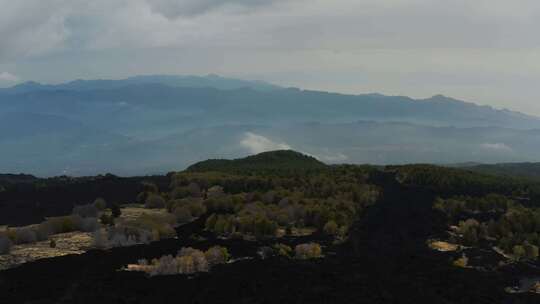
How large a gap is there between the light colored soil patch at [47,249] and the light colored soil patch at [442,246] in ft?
88.4

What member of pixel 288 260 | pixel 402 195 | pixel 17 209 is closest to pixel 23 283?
pixel 288 260

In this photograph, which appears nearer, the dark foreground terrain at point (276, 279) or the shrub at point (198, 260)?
the dark foreground terrain at point (276, 279)

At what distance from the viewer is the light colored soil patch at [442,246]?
149ft

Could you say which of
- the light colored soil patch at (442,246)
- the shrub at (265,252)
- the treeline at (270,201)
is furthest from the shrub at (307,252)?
the light colored soil patch at (442,246)

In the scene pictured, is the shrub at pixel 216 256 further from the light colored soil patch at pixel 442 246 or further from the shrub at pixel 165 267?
the light colored soil patch at pixel 442 246

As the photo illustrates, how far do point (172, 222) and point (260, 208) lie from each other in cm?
899

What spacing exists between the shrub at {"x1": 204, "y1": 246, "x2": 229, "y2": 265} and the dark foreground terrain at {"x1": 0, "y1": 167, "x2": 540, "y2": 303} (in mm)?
1284

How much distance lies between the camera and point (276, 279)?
3434 cm

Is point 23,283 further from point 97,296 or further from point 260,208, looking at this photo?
point 260,208

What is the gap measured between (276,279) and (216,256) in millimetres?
6075

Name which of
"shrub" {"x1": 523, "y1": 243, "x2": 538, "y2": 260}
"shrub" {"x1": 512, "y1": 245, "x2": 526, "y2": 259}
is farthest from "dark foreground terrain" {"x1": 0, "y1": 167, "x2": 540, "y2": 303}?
"shrub" {"x1": 523, "y1": 243, "x2": 538, "y2": 260}

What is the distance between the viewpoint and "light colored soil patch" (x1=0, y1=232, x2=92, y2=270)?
128 ft

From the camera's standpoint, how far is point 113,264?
124 feet

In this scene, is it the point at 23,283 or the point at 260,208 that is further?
the point at 260,208
